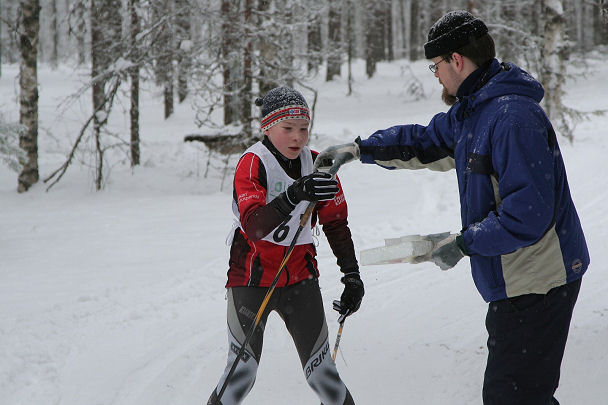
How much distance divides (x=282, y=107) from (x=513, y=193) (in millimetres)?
1491

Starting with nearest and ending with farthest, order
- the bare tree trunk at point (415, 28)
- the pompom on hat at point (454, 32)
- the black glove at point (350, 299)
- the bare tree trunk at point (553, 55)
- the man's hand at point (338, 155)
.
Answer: the pompom on hat at point (454, 32) → the man's hand at point (338, 155) → the black glove at point (350, 299) → the bare tree trunk at point (553, 55) → the bare tree trunk at point (415, 28)

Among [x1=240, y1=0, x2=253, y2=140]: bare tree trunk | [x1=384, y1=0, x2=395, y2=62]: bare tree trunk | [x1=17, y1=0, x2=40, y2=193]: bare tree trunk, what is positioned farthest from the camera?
[x1=384, y1=0, x2=395, y2=62]: bare tree trunk

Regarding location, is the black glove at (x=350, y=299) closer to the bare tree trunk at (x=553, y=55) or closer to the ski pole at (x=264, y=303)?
the ski pole at (x=264, y=303)

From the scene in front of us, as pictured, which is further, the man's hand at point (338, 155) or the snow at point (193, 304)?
the snow at point (193, 304)

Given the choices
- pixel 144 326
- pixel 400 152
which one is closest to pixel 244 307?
pixel 400 152

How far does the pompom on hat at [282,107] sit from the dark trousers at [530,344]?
5.05 feet

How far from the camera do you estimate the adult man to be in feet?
7.50

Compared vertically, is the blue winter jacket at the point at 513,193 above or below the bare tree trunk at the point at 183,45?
below

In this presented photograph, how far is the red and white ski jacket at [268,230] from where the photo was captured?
9.82 ft

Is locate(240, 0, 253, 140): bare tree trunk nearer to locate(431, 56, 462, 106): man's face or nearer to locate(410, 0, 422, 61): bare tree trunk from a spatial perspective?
locate(431, 56, 462, 106): man's face

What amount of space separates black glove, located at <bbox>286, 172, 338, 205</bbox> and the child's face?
0.45 m

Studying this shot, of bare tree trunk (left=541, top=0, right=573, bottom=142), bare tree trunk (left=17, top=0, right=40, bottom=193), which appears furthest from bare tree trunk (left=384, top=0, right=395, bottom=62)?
bare tree trunk (left=17, top=0, right=40, bottom=193)

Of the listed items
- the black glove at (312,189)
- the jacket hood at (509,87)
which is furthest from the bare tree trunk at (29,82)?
the jacket hood at (509,87)

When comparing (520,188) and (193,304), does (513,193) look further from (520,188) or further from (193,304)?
(193,304)
